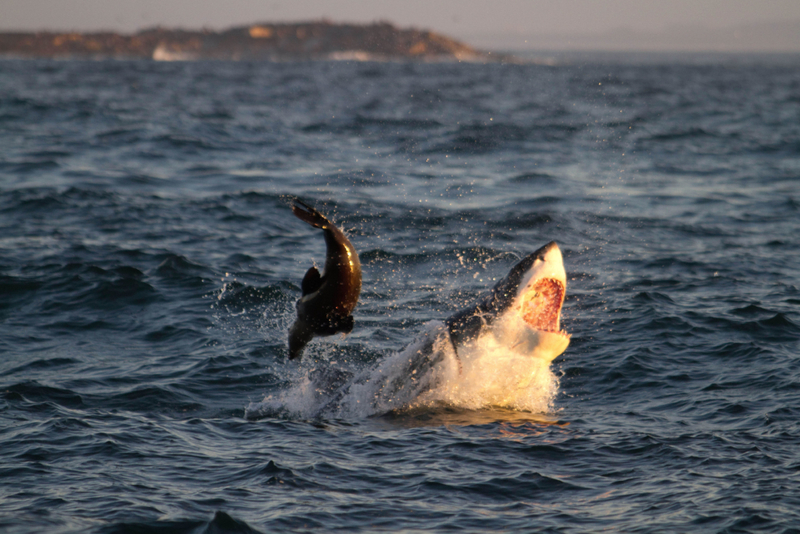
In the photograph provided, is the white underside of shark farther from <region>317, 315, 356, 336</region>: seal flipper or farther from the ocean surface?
<region>317, 315, 356, 336</region>: seal flipper

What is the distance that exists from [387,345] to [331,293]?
14.4 ft

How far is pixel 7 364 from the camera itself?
1126cm

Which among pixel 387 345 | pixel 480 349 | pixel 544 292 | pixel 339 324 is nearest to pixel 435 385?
pixel 480 349

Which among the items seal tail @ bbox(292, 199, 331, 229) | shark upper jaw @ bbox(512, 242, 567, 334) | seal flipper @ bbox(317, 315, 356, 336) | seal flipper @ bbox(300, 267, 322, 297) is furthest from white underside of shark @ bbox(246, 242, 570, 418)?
seal tail @ bbox(292, 199, 331, 229)

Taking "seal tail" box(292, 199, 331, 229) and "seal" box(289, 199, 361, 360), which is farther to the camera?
"seal" box(289, 199, 361, 360)

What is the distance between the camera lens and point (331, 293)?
25.5 ft

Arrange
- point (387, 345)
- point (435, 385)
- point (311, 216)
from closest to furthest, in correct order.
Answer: point (311, 216) → point (435, 385) → point (387, 345)

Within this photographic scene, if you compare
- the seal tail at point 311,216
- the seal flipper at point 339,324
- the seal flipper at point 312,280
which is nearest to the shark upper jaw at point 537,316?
the seal flipper at point 339,324

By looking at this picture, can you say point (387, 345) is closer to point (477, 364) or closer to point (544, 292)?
point (477, 364)

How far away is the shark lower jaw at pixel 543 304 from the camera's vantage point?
843 cm

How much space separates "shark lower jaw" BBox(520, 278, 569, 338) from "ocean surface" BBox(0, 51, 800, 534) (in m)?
0.57

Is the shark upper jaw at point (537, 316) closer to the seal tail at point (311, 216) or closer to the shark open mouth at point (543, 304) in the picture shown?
the shark open mouth at point (543, 304)

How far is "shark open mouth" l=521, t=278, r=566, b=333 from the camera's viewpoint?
8430mm

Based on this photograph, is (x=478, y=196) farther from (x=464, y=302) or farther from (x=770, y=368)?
(x=770, y=368)
